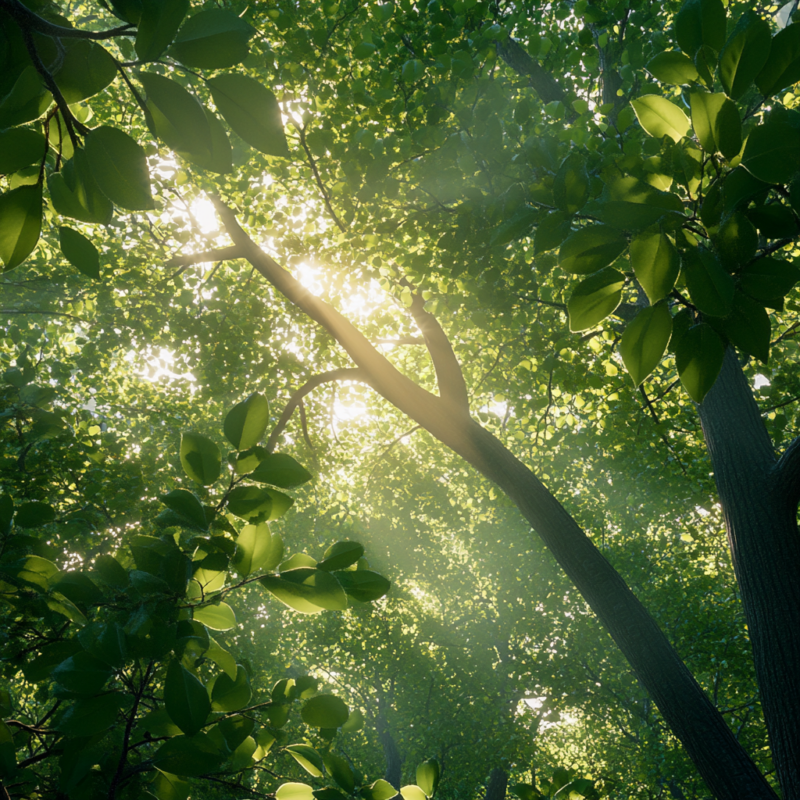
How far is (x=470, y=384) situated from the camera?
24.5 feet

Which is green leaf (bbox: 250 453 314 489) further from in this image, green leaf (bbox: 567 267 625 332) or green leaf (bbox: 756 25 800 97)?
green leaf (bbox: 756 25 800 97)

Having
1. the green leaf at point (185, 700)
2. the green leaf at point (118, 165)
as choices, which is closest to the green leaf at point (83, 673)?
the green leaf at point (185, 700)

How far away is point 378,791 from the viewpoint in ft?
4.24

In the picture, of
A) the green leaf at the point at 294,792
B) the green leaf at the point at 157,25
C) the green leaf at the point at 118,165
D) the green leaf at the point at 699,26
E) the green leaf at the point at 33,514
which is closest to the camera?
the green leaf at the point at 157,25

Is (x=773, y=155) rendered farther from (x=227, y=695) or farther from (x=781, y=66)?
(x=227, y=695)

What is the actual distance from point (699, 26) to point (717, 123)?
193 millimetres

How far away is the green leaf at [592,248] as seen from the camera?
65 centimetres

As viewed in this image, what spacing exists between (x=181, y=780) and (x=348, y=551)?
2.08ft

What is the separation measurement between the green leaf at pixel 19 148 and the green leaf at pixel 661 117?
88cm

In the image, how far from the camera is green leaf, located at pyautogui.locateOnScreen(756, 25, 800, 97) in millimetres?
647

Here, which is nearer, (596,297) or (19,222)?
(19,222)

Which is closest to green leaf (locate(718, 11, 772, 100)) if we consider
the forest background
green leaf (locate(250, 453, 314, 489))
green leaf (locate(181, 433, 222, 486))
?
the forest background

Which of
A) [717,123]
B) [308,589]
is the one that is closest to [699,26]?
[717,123]

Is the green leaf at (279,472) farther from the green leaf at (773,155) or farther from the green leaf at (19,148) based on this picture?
the green leaf at (773,155)
